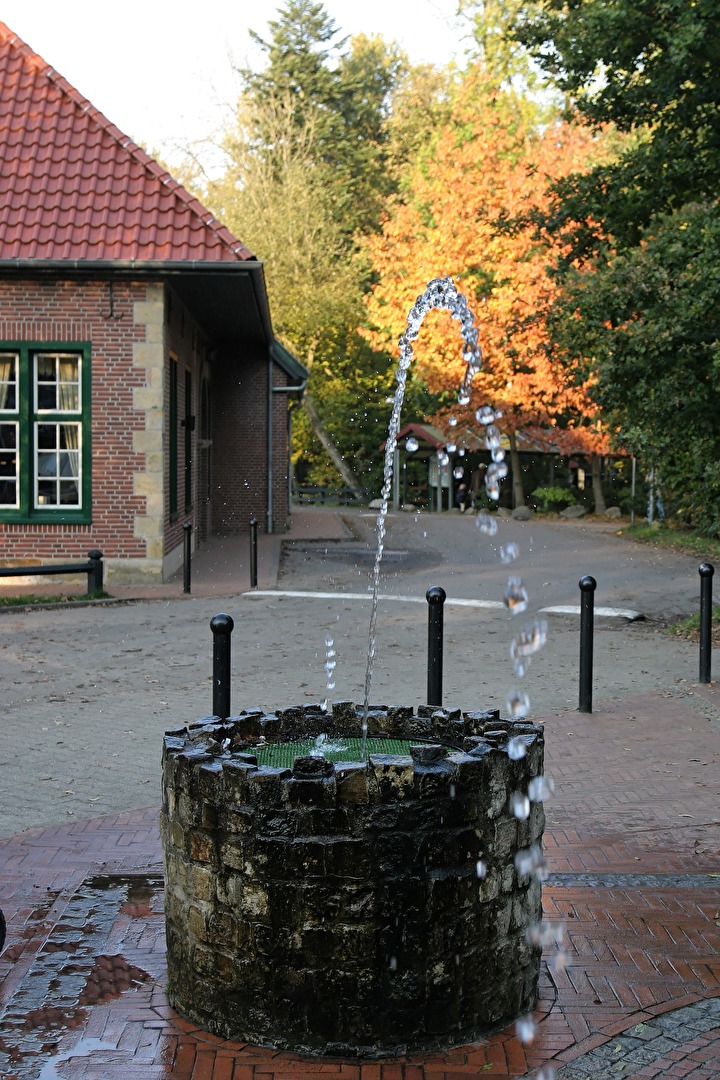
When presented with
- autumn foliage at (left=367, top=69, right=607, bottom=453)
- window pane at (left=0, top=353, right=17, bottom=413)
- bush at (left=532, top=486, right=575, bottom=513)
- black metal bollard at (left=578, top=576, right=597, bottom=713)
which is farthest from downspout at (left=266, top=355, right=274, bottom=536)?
black metal bollard at (left=578, top=576, right=597, bottom=713)

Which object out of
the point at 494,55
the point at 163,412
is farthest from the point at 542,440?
the point at 163,412

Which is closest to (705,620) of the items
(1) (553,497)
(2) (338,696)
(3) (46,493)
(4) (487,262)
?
(2) (338,696)

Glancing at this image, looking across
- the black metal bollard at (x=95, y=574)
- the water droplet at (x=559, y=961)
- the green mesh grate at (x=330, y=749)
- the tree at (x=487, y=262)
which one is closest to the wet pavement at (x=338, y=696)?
the water droplet at (x=559, y=961)

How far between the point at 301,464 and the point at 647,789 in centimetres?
4767

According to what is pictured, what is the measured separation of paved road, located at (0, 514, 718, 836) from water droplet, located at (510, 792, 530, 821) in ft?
10.5

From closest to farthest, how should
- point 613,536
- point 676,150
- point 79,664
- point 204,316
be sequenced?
point 79,664
point 676,150
point 204,316
point 613,536

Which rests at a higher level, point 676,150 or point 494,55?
point 494,55

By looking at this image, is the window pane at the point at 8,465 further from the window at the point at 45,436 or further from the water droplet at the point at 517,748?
the water droplet at the point at 517,748

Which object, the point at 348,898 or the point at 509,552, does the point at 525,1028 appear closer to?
the point at 348,898

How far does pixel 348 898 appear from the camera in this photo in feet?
13.2

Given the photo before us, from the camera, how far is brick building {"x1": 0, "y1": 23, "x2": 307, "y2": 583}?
17.5 m

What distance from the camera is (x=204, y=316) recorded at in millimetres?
24062

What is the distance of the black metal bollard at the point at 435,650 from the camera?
27.5 feet

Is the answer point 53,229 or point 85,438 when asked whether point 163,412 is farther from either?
point 53,229
